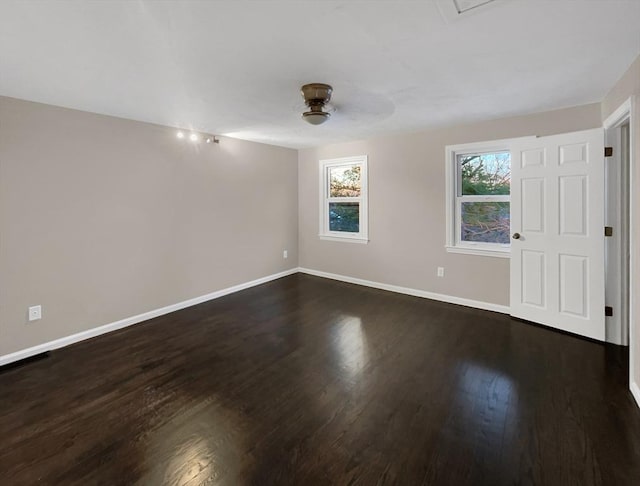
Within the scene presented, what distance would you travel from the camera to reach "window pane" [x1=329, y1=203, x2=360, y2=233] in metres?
5.20

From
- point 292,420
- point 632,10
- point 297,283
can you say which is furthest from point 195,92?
point 297,283

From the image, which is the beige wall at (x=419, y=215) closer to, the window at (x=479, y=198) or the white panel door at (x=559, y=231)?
the window at (x=479, y=198)

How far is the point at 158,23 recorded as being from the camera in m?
1.65

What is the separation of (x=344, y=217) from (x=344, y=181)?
61 centimetres

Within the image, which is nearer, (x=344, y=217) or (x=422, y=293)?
(x=422, y=293)

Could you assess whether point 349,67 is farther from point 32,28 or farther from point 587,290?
point 587,290

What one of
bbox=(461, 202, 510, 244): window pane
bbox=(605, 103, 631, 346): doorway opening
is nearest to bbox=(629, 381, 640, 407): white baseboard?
bbox=(605, 103, 631, 346): doorway opening

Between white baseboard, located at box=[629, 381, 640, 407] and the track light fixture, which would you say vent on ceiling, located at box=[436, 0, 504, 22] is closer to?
white baseboard, located at box=[629, 381, 640, 407]

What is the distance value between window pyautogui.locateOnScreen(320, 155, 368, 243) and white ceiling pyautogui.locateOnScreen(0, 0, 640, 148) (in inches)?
74.1

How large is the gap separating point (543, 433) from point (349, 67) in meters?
2.60

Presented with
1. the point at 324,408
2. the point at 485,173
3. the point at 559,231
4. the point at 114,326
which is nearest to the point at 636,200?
the point at 559,231

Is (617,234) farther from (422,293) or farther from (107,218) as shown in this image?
(107,218)

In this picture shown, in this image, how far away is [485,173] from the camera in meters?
3.91

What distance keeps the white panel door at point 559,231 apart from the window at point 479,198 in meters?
0.31
